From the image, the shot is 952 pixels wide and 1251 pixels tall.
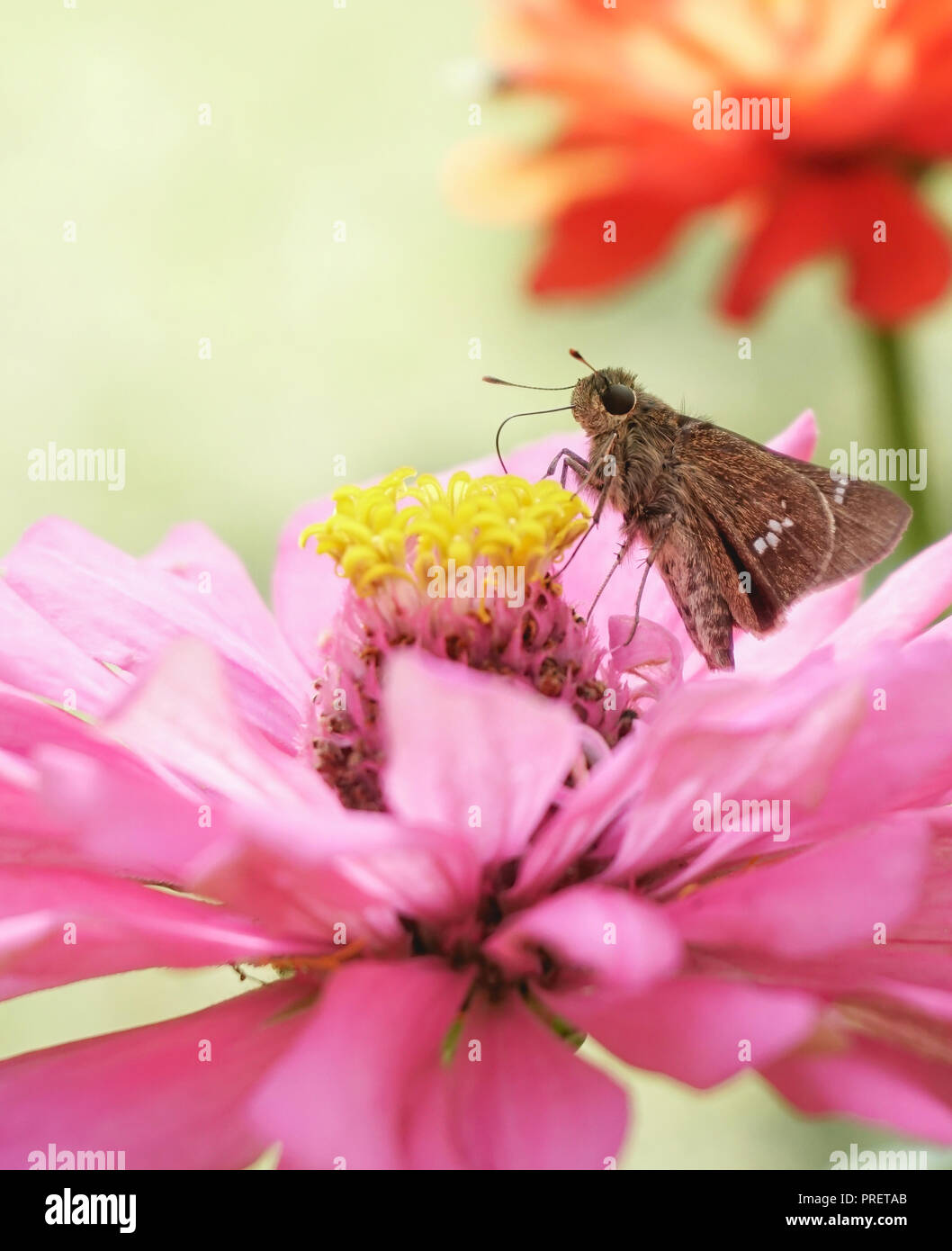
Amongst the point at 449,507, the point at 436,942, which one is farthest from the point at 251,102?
the point at 436,942

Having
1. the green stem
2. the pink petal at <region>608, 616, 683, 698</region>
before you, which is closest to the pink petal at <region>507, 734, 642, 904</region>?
the pink petal at <region>608, 616, 683, 698</region>

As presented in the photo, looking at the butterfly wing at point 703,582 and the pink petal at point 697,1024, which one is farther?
the butterfly wing at point 703,582

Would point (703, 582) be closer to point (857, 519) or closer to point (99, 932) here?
point (857, 519)

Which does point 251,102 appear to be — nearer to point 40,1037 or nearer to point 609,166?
point 609,166

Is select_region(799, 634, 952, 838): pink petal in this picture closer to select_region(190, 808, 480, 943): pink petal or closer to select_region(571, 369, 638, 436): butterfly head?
select_region(190, 808, 480, 943): pink petal

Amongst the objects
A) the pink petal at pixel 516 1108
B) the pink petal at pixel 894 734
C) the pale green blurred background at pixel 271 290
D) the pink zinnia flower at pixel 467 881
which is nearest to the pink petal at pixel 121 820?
the pink zinnia flower at pixel 467 881

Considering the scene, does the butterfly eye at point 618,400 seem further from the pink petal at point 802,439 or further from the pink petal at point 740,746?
the pink petal at point 740,746
